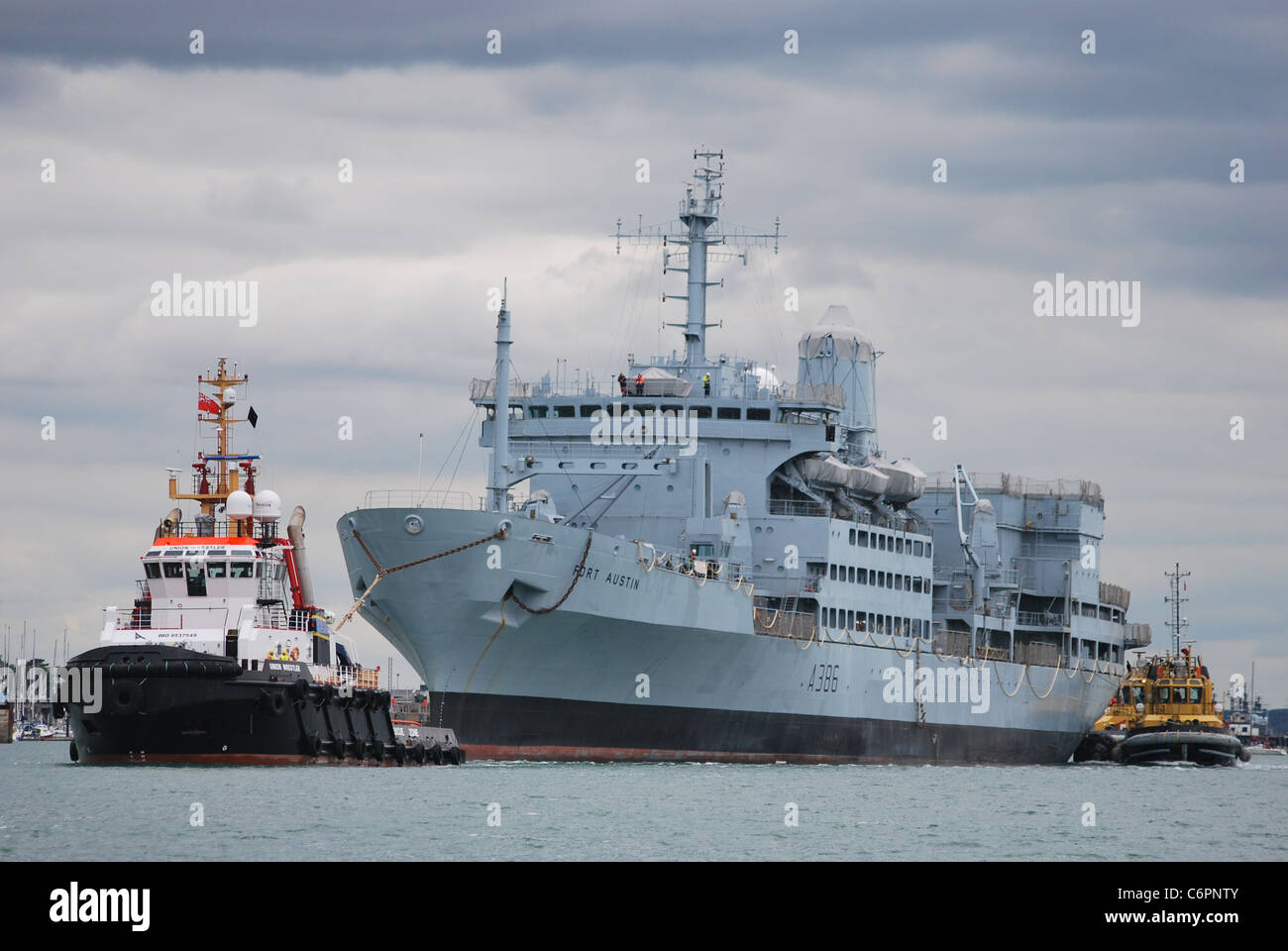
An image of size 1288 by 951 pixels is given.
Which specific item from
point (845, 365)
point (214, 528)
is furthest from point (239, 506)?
point (845, 365)

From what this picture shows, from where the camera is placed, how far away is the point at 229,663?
144ft

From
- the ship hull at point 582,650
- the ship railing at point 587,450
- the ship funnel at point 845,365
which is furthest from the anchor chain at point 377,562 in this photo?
the ship funnel at point 845,365

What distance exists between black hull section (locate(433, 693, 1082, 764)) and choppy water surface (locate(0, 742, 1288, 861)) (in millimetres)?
713

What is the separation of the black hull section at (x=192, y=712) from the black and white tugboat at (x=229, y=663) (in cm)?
3

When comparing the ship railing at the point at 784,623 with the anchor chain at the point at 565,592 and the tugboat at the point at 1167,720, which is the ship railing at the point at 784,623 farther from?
the tugboat at the point at 1167,720

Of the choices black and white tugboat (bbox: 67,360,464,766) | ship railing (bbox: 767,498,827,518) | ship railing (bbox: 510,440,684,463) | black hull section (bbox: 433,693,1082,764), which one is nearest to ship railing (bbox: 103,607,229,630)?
black and white tugboat (bbox: 67,360,464,766)

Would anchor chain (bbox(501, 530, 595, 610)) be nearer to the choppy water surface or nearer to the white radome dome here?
the choppy water surface

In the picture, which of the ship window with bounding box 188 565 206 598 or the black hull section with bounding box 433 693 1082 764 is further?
the black hull section with bounding box 433 693 1082 764

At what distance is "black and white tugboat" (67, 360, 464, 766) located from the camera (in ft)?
143

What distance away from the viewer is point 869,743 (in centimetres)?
6322

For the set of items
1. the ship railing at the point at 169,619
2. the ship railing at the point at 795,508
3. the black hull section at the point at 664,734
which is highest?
the ship railing at the point at 795,508

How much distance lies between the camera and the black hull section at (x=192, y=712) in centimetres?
4322

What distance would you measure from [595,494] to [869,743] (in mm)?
12606
